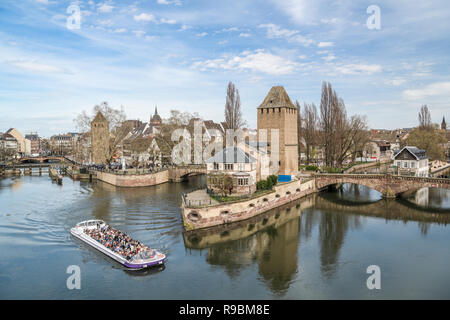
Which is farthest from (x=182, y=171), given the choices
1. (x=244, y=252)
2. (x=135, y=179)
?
(x=244, y=252)

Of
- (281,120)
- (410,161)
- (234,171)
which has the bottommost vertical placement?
(234,171)

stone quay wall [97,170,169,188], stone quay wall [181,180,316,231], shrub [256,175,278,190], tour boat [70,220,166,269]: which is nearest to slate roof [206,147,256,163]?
shrub [256,175,278,190]

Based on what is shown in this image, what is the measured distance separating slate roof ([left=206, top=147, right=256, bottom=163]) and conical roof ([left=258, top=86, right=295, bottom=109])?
39.9ft

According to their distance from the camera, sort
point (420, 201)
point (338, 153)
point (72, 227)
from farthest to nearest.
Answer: point (338, 153) → point (420, 201) → point (72, 227)

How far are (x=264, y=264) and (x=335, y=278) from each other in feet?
17.3

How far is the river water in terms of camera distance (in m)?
21.0

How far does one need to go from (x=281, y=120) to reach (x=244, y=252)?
26.9m

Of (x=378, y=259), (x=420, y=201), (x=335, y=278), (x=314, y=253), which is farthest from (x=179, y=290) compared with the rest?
(x=420, y=201)

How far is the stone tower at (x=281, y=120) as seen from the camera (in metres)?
50.4

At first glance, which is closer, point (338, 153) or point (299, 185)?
point (299, 185)

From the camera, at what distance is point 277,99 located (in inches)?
2009

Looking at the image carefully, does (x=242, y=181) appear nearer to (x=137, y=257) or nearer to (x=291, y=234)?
(x=291, y=234)

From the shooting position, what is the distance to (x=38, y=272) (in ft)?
77.2
